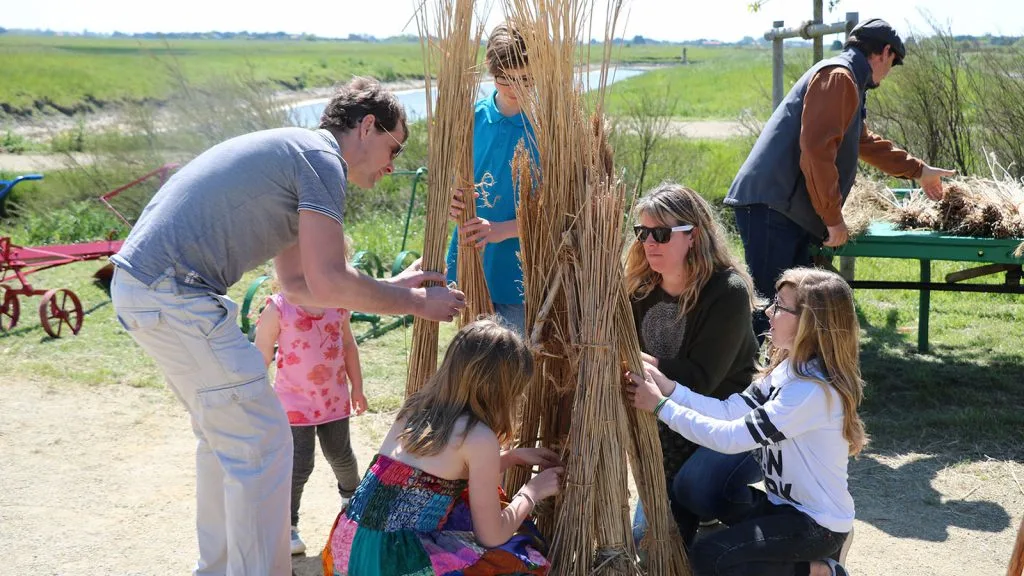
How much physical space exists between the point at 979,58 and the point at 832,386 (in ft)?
22.7

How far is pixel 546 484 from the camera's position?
2.43m

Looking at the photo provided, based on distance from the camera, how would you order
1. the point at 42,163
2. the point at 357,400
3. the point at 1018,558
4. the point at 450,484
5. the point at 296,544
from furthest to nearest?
1. the point at 42,163
2. the point at 357,400
3. the point at 296,544
4. the point at 450,484
5. the point at 1018,558

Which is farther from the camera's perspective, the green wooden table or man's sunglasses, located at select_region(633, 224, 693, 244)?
the green wooden table

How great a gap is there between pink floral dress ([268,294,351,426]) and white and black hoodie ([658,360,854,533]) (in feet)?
4.23

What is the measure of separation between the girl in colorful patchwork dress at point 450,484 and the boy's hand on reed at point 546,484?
100mm

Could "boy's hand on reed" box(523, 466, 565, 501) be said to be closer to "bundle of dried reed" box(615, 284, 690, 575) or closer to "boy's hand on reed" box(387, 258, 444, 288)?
"bundle of dried reed" box(615, 284, 690, 575)

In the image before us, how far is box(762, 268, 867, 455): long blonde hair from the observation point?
2314 mm

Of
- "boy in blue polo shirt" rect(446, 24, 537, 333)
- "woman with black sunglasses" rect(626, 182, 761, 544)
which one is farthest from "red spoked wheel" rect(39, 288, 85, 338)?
"woman with black sunglasses" rect(626, 182, 761, 544)

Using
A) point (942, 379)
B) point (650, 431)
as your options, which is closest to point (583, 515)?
point (650, 431)

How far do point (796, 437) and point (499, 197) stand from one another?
1.31 m

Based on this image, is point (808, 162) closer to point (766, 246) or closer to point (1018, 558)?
point (766, 246)

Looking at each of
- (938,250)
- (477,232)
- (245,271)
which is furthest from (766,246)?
(245,271)

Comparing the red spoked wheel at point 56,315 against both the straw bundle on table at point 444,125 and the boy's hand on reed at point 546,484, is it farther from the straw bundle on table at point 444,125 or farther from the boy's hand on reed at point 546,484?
the boy's hand on reed at point 546,484

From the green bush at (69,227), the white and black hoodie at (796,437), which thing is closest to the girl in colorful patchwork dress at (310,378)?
the white and black hoodie at (796,437)
